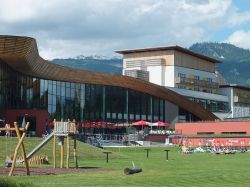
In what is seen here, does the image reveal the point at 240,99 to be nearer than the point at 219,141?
No

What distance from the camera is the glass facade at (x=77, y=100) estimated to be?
3083 inches

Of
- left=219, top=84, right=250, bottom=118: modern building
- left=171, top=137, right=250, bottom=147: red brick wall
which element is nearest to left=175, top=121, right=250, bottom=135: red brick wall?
left=171, top=137, right=250, bottom=147: red brick wall

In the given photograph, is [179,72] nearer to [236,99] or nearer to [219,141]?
[236,99]

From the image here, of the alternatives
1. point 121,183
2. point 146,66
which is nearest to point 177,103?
point 146,66

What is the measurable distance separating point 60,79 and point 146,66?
36.4 meters

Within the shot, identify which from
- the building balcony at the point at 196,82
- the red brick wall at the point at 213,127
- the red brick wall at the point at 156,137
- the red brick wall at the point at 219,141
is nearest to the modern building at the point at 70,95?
the building balcony at the point at 196,82

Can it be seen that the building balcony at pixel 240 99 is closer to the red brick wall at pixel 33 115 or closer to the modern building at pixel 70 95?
the modern building at pixel 70 95

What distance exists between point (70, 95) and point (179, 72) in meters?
33.9

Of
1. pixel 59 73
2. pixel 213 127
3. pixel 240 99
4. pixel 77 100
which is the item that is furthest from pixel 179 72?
pixel 59 73

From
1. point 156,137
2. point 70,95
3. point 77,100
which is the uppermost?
point 70,95

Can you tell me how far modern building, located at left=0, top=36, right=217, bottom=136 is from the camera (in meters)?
73.5

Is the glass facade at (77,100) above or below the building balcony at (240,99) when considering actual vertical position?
below

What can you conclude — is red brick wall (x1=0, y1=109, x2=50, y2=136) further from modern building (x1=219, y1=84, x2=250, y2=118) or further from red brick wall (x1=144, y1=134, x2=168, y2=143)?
modern building (x1=219, y1=84, x2=250, y2=118)

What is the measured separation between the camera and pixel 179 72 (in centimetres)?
11794
